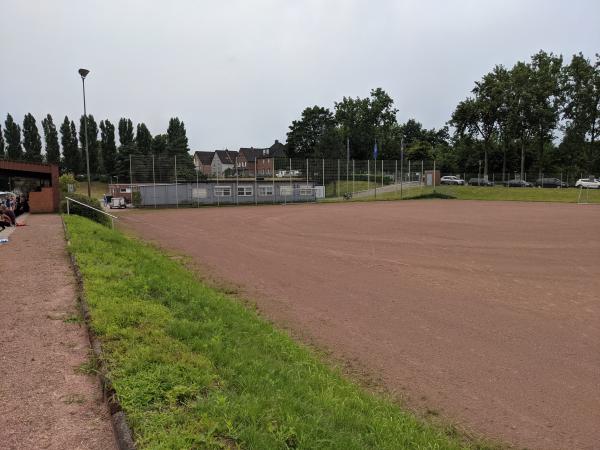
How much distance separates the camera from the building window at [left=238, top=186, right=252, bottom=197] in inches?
1954

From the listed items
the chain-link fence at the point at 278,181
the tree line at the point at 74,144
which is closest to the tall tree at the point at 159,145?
the tree line at the point at 74,144

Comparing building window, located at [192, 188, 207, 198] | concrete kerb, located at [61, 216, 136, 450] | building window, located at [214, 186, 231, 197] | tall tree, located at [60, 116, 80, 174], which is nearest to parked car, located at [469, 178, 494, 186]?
building window, located at [214, 186, 231, 197]

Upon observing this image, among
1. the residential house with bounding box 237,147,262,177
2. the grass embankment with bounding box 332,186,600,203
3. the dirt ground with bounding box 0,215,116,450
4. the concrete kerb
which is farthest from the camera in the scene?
the residential house with bounding box 237,147,262,177

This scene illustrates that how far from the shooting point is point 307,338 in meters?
7.08

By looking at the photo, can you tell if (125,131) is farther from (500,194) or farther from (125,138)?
(500,194)

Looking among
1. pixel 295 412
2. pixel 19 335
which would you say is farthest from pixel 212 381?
pixel 19 335

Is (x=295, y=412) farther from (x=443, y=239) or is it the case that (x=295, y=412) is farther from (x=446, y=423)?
(x=443, y=239)

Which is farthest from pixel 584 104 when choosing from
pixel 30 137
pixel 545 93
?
pixel 30 137

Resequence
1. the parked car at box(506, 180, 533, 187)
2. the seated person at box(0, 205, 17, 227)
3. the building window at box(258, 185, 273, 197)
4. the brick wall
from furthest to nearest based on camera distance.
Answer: the parked car at box(506, 180, 533, 187) < the building window at box(258, 185, 273, 197) < the brick wall < the seated person at box(0, 205, 17, 227)

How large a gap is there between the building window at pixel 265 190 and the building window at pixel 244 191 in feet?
A: 3.88

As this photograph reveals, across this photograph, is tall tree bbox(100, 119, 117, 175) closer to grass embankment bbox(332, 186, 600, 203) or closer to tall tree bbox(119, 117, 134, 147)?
tall tree bbox(119, 117, 134, 147)

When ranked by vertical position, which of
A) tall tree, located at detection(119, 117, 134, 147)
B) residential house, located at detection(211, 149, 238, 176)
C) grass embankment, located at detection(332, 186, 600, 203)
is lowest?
grass embankment, located at detection(332, 186, 600, 203)

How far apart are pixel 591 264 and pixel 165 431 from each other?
42.4 ft

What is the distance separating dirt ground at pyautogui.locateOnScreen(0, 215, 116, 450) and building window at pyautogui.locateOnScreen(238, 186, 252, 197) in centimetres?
4133
